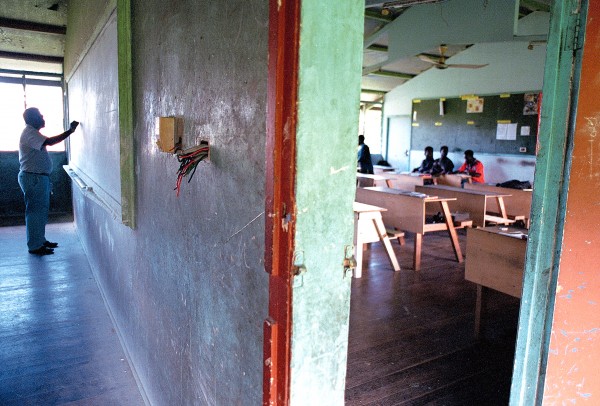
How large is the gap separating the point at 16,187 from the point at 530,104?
29.7ft

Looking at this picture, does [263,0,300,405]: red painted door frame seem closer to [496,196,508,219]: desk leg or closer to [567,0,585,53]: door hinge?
[567,0,585,53]: door hinge

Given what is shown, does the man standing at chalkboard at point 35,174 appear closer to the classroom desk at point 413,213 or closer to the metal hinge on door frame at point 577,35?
the classroom desk at point 413,213

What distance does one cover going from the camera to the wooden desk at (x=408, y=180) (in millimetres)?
7080

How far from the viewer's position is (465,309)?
3.63m

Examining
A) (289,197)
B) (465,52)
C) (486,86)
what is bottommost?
(289,197)

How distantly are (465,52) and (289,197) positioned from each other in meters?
9.91

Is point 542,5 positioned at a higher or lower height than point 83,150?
higher

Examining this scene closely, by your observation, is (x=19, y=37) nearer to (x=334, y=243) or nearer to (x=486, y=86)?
(x=334, y=243)

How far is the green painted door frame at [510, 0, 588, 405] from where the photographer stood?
5.16 feet

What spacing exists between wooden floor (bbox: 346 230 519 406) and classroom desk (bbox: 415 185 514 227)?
103 cm

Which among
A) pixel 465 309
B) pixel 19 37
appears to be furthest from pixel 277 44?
pixel 19 37

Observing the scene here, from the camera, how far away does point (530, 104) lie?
8.36 meters

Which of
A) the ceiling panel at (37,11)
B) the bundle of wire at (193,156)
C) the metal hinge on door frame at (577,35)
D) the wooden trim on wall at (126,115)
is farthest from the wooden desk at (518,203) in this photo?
the ceiling panel at (37,11)

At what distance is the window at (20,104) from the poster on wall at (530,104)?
327 inches
